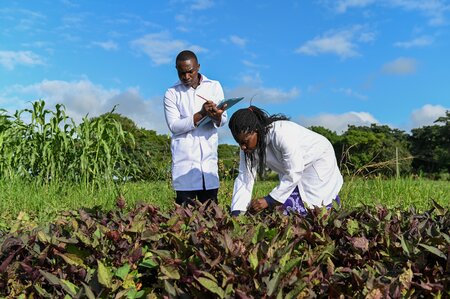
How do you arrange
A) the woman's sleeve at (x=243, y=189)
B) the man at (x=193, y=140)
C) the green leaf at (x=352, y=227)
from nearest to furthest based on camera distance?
the green leaf at (x=352, y=227), the woman's sleeve at (x=243, y=189), the man at (x=193, y=140)

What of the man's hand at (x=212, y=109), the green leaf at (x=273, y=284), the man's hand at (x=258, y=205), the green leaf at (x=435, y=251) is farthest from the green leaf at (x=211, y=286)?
the man's hand at (x=212, y=109)

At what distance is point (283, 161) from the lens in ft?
11.9

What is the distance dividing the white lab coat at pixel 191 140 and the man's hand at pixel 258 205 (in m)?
1.15

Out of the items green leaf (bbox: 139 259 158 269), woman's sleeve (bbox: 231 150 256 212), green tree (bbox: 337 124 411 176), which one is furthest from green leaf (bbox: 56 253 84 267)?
green tree (bbox: 337 124 411 176)

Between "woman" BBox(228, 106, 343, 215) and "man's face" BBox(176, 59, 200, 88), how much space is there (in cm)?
87

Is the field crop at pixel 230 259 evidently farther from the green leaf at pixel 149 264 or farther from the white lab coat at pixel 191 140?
the white lab coat at pixel 191 140

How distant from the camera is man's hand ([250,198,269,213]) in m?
3.36

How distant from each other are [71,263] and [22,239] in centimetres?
34

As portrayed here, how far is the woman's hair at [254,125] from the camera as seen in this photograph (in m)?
3.49

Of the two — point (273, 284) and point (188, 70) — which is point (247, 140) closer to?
point (188, 70)

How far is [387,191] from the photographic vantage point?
7426 mm

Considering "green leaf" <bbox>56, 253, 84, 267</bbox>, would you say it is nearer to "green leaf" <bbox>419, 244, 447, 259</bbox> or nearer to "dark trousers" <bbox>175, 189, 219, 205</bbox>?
"green leaf" <bbox>419, 244, 447, 259</bbox>

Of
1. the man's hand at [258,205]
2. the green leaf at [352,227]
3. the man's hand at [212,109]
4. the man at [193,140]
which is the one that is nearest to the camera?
the green leaf at [352,227]

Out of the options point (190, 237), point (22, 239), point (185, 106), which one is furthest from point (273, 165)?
point (22, 239)
